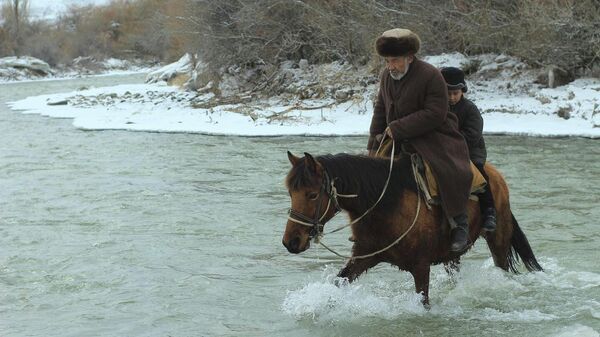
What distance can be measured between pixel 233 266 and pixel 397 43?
352 centimetres

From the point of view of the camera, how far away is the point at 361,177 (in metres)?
5.07

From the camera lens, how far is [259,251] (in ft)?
27.3

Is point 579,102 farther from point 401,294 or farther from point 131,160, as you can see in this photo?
point 401,294

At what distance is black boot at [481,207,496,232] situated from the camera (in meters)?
5.84

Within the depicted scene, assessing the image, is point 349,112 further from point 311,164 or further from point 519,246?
point 311,164

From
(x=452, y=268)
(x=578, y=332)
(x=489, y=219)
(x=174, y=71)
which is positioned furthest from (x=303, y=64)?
(x=578, y=332)

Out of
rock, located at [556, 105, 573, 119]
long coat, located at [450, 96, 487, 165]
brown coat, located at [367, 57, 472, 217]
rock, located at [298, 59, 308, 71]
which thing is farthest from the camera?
rock, located at [298, 59, 308, 71]

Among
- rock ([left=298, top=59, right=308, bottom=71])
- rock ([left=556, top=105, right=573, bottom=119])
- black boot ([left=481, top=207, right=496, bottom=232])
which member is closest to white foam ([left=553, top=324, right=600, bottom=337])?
black boot ([left=481, top=207, right=496, bottom=232])

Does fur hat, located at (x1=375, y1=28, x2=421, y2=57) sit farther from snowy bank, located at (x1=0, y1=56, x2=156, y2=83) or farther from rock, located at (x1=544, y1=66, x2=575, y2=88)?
snowy bank, located at (x1=0, y1=56, x2=156, y2=83)

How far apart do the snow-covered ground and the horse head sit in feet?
43.8

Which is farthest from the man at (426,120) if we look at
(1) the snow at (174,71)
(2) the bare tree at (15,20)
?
(2) the bare tree at (15,20)

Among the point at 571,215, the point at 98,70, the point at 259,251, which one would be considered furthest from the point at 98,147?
the point at 98,70

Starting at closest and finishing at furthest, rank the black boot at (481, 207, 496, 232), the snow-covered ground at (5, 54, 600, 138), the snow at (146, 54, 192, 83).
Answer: the black boot at (481, 207, 496, 232) < the snow-covered ground at (5, 54, 600, 138) < the snow at (146, 54, 192, 83)

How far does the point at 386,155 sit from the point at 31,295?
3.59 meters
